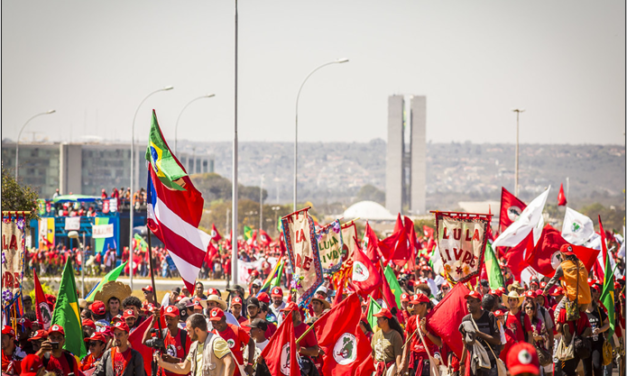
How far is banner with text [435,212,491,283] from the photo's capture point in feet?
35.8

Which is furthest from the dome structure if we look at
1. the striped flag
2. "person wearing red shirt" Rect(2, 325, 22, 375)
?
"person wearing red shirt" Rect(2, 325, 22, 375)

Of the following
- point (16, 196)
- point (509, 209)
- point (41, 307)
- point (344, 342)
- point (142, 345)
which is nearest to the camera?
point (142, 345)

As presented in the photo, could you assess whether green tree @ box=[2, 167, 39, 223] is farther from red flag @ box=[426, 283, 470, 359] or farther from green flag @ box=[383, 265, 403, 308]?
red flag @ box=[426, 283, 470, 359]

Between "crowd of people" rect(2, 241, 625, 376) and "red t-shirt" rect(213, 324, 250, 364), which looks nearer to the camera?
"crowd of people" rect(2, 241, 625, 376)

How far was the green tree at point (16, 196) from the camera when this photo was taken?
18.1 meters

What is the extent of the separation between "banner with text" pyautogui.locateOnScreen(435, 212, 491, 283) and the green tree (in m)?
10.4

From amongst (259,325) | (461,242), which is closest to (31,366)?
(259,325)

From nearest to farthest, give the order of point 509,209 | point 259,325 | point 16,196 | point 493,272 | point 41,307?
point 259,325 < point 41,307 < point 493,272 < point 509,209 < point 16,196

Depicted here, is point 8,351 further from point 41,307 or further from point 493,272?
point 493,272

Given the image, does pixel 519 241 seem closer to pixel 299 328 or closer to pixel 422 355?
pixel 422 355

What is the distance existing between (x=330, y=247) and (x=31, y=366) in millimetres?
8182

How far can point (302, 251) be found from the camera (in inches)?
511

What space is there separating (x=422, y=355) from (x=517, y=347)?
4.59 meters

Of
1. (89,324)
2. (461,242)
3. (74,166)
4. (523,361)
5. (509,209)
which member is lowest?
(89,324)
